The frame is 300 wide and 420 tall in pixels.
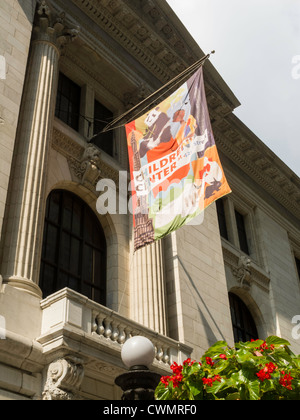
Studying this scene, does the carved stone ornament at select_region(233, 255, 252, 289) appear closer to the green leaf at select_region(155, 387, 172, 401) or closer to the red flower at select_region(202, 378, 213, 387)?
the green leaf at select_region(155, 387, 172, 401)

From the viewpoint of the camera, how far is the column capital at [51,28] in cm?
1806

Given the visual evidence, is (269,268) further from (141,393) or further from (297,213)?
(141,393)

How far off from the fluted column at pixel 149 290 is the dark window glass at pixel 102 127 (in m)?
4.65

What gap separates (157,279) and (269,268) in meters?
10.3

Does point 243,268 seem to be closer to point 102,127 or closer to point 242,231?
point 242,231

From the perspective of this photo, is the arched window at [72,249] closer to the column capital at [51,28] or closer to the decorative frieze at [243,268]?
the column capital at [51,28]

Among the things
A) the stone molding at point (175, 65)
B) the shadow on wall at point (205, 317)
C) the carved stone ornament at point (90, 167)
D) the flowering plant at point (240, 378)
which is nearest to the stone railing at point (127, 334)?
the shadow on wall at point (205, 317)

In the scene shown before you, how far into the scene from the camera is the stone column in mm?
13055

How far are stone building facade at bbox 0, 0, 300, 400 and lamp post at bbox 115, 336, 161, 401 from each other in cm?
369

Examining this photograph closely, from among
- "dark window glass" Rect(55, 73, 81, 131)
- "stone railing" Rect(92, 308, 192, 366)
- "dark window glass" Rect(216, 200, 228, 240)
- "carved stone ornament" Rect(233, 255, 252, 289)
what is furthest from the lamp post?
"dark window glass" Rect(216, 200, 228, 240)

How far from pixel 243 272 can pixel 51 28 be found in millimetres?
12724

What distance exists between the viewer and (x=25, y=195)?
14133 mm

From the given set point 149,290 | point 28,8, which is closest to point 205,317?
point 149,290
